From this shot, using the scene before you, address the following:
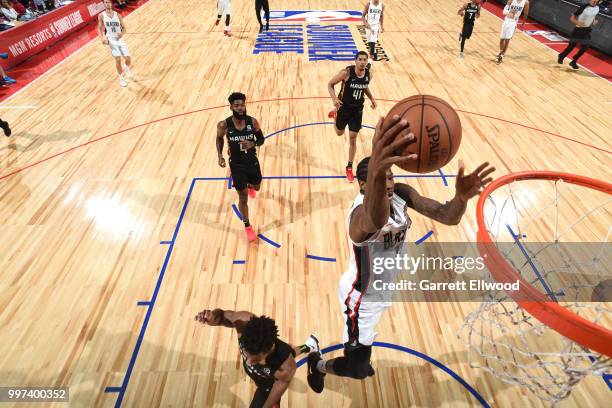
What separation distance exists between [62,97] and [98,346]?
7.00 m

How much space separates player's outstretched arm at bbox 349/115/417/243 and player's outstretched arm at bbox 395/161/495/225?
0.51 m

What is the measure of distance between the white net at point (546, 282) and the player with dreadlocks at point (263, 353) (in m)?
1.54

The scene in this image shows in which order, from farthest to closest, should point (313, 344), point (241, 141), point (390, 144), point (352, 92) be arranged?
point (352, 92) < point (241, 141) < point (313, 344) < point (390, 144)

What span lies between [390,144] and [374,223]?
435 mm

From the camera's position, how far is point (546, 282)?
4.00m

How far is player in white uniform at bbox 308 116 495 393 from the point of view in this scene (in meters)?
1.68

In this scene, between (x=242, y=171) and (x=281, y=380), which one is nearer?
(x=281, y=380)

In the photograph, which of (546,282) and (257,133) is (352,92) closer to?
(257,133)

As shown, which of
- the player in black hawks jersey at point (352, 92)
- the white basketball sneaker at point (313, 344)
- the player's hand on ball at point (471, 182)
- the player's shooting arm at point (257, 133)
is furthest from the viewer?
the player in black hawks jersey at point (352, 92)

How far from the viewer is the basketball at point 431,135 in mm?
2465

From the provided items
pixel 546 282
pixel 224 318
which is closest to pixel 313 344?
pixel 224 318

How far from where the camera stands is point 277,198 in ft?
17.3

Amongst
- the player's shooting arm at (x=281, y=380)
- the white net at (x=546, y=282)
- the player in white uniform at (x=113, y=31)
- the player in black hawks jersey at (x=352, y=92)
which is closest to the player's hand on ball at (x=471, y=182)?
the white net at (x=546, y=282)

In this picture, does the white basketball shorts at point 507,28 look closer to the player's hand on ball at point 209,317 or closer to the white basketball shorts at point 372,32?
the white basketball shorts at point 372,32
